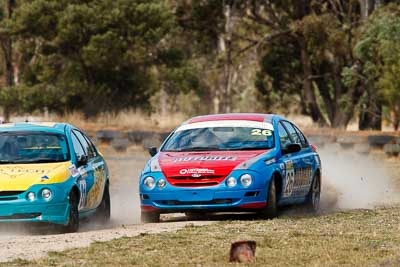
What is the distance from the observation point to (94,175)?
568 inches

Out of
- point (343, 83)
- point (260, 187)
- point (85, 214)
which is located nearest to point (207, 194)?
point (260, 187)

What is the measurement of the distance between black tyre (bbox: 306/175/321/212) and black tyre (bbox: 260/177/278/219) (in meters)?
1.73

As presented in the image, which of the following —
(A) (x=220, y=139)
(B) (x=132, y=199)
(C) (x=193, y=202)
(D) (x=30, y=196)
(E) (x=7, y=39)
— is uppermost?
(E) (x=7, y=39)

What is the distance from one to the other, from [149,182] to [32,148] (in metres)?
1.53

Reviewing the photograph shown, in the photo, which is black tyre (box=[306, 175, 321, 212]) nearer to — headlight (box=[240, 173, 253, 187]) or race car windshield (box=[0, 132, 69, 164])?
headlight (box=[240, 173, 253, 187])

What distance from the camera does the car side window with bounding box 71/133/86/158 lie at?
14.1 metres

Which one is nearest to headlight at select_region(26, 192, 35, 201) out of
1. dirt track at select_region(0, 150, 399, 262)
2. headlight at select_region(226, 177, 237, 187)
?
dirt track at select_region(0, 150, 399, 262)

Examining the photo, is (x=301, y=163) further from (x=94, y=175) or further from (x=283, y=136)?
(x=94, y=175)

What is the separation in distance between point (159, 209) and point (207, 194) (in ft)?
2.16

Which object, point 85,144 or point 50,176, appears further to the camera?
point 85,144

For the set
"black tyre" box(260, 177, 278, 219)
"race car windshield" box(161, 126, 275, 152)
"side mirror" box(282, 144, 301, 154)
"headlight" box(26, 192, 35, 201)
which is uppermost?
"race car windshield" box(161, 126, 275, 152)

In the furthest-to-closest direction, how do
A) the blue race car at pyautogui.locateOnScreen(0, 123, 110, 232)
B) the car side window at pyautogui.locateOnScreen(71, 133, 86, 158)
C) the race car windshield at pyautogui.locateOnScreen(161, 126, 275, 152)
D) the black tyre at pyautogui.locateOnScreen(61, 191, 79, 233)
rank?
the race car windshield at pyautogui.locateOnScreen(161, 126, 275, 152) < the car side window at pyautogui.locateOnScreen(71, 133, 86, 158) < the black tyre at pyautogui.locateOnScreen(61, 191, 79, 233) < the blue race car at pyautogui.locateOnScreen(0, 123, 110, 232)

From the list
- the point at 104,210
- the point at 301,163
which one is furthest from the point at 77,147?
the point at 301,163

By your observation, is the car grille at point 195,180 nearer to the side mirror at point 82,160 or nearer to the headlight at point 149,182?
the headlight at point 149,182
